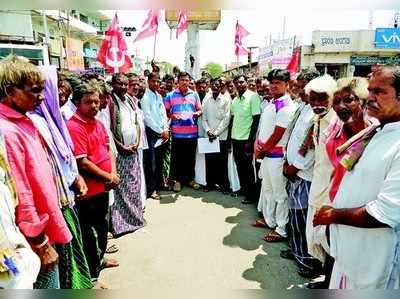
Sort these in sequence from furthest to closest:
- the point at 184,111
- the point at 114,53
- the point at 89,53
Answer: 1. the point at 89,53
2. the point at 114,53
3. the point at 184,111

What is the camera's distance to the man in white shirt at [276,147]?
3580 millimetres

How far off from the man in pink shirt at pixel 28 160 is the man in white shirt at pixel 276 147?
8.04 feet

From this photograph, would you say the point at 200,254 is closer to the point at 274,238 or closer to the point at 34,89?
the point at 274,238

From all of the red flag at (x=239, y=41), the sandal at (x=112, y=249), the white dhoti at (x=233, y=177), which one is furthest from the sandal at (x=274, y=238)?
the red flag at (x=239, y=41)

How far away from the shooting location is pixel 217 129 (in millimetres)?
5441

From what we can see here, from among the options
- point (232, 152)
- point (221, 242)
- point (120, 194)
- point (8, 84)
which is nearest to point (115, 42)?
point (232, 152)

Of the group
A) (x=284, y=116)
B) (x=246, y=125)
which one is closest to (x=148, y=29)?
(x=246, y=125)

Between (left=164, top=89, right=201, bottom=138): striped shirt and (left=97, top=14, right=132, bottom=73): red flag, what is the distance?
1507 millimetres

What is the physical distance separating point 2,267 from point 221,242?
2.96 metres

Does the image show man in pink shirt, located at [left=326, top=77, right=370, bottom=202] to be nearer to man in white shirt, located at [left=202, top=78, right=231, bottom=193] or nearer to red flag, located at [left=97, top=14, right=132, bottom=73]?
man in white shirt, located at [left=202, top=78, right=231, bottom=193]

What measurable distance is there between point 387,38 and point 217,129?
20.3m

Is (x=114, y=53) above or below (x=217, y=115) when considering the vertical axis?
above

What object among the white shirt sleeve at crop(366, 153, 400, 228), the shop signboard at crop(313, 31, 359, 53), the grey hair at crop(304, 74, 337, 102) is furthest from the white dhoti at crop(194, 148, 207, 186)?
the shop signboard at crop(313, 31, 359, 53)

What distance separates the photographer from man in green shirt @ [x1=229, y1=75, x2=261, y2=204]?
16.7ft
